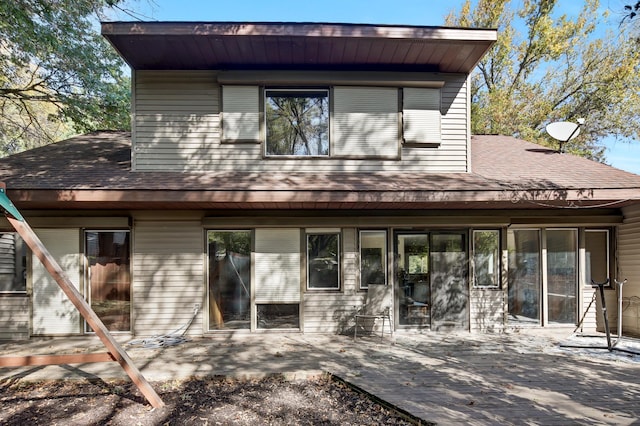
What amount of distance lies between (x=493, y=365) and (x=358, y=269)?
2.61m

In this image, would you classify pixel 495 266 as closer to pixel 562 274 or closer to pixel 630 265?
pixel 562 274

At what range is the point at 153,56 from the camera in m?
A: 6.35

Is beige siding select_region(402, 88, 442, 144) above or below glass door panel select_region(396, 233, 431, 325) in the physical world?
above

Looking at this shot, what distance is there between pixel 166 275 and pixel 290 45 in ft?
15.0

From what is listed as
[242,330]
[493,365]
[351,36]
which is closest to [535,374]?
[493,365]

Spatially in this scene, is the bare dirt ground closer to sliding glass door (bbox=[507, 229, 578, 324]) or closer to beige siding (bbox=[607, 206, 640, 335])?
sliding glass door (bbox=[507, 229, 578, 324])

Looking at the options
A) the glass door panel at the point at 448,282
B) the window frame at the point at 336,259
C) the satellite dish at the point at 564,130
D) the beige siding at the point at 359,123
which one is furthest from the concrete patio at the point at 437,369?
the satellite dish at the point at 564,130

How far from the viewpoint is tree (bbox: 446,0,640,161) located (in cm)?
1429

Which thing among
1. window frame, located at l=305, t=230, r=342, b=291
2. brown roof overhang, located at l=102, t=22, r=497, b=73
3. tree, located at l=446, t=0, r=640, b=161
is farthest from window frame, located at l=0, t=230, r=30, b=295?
tree, located at l=446, t=0, r=640, b=161

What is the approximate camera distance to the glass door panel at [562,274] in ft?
22.7

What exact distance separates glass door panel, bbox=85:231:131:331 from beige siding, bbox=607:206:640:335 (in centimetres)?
906

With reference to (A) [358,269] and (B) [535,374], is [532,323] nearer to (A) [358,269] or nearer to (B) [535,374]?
(B) [535,374]

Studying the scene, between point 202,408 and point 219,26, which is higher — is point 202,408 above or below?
below

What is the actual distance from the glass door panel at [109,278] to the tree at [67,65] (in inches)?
178
